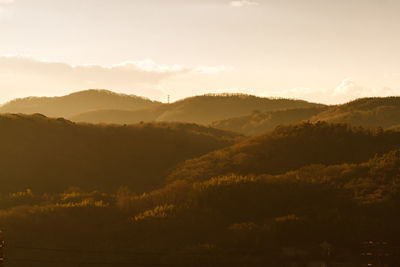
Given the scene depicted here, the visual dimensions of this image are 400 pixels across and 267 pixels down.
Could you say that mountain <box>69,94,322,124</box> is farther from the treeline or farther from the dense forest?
the treeline

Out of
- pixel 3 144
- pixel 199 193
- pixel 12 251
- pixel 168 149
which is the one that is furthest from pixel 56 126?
pixel 12 251

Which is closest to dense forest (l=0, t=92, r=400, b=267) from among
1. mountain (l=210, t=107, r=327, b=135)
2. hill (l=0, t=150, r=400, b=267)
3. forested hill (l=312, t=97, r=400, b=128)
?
hill (l=0, t=150, r=400, b=267)

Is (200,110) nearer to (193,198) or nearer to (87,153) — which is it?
(87,153)

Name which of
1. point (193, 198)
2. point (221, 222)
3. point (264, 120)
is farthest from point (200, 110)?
point (221, 222)

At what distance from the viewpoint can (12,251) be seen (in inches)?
1109

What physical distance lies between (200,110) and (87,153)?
125 metres

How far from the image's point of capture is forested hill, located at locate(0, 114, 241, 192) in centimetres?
5012

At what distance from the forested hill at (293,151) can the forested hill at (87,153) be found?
4998 millimetres

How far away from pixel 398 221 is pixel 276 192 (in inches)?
340

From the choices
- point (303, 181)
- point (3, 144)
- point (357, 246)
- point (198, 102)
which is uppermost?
point (198, 102)

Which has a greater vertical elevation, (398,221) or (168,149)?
(168,149)

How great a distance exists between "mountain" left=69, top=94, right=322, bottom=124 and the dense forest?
108 meters

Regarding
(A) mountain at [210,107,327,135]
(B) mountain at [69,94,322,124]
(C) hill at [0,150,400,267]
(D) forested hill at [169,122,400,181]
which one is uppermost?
(B) mountain at [69,94,322,124]

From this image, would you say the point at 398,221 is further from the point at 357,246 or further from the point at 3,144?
the point at 3,144
